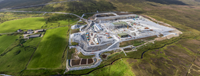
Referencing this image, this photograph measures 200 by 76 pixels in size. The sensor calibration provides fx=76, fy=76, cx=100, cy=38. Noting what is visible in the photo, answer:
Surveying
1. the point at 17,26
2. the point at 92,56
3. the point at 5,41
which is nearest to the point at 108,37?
the point at 92,56

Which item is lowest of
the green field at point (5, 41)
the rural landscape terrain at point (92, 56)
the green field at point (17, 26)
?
the rural landscape terrain at point (92, 56)

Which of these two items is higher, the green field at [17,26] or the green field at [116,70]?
the green field at [17,26]

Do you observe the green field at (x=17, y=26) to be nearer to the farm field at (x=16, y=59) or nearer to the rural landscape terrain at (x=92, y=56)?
the rural landscape terrain at (x=92, y=56)

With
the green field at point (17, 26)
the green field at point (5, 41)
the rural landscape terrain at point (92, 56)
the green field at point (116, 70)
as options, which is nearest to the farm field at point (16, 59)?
the rural landscape terrain at point (92, 56)

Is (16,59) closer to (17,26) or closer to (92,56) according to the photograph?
(92,56)

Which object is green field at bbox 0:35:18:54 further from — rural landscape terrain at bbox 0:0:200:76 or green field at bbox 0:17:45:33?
green field at bbox 0:17:45:33

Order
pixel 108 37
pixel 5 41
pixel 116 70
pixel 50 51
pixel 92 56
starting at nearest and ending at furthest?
pixel 116 70, pixel 92 56, pixel 50 51, pixel 5 41, pixel 108 37

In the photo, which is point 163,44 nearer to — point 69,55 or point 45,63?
point 69,55
